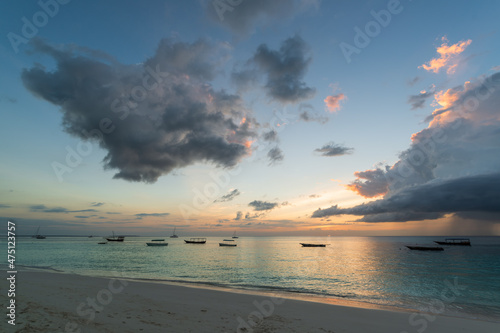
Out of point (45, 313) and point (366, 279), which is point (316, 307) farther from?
point (366, 279)

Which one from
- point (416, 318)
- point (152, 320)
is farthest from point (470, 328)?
point (152, 320)

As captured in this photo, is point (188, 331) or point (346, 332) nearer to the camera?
point (188, 331)

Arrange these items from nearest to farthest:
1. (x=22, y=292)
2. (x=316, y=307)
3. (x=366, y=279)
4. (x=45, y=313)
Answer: (x=45, y=313), (x=22, y=292), (x=316, y=307), (x=366, y=279)

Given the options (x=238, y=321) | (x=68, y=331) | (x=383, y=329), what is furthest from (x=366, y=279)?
(x=68, y=331)

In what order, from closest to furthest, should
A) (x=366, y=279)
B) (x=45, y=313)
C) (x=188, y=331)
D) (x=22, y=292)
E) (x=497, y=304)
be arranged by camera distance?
1. (x=188, y=331)
2. (x=45, y=313)
3. (x=22, y=292)
4. (x=497, y=304)
5. (x=366, y=279)

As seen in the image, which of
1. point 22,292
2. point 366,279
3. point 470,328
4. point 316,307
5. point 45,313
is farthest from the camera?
point 366,279

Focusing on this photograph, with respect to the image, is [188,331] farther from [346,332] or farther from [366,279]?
[366,279]

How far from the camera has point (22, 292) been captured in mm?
17234

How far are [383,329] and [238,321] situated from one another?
838 centimetres

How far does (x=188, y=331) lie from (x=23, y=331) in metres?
6.50

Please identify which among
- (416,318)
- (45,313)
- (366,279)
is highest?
(45,313)

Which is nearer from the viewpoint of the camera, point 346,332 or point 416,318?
point 346,332

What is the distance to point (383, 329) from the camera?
45.6 feet

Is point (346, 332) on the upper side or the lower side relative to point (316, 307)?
upper
